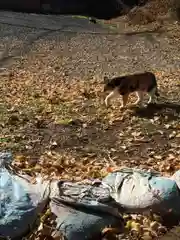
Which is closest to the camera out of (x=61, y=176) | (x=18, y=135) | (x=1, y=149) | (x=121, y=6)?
(x=61, y=176)

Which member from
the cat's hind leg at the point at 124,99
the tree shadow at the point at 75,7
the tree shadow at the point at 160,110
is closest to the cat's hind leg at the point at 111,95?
the cat's hind leg at the point at 124,99

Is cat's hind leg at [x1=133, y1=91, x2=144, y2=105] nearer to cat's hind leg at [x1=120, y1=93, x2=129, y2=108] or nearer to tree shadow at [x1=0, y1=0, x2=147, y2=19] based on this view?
cat's hind leg at [x1=120, y1=93, x2=129, y2=108]

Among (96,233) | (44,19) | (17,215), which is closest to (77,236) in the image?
(96,233)

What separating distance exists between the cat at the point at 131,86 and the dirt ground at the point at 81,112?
0.21m

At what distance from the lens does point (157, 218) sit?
466cm

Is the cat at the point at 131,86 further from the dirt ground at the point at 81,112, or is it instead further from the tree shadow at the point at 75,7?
the tree shadow at the point at 75,7

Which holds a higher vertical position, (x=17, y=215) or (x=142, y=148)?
(x=17, y=215)

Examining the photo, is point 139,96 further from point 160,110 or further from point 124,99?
point 160,110

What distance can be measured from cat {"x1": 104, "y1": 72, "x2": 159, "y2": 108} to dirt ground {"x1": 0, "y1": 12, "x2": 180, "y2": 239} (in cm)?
21

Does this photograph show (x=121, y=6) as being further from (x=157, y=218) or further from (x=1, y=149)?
(x=157, y=218)

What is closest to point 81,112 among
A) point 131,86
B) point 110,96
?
point 110,96

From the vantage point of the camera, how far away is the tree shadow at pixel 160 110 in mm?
8727

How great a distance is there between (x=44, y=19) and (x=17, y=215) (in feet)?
67.2

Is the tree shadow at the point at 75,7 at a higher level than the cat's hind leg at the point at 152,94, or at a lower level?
lower
